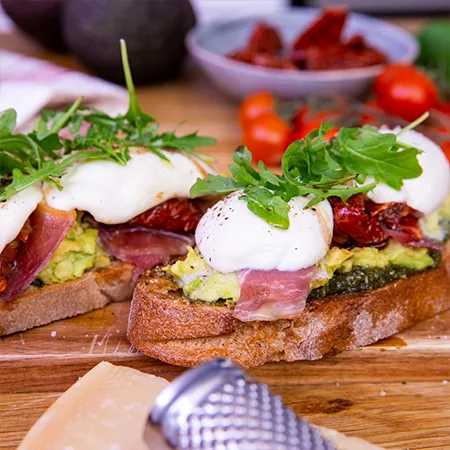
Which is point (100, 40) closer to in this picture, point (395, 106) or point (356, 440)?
point (395, 106)

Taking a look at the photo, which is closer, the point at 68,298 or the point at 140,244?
the point at 68,298

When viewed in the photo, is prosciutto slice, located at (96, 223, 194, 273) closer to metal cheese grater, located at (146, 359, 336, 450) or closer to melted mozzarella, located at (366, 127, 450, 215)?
melted mozzarella, located at (366, 127, 450, 215)

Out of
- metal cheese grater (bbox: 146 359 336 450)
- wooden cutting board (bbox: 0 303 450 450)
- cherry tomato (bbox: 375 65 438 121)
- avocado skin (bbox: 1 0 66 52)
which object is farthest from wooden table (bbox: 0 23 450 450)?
avocado skin (bbox: 1 0 66 52)

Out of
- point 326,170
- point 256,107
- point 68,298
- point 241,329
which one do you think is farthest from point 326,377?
point 256,107

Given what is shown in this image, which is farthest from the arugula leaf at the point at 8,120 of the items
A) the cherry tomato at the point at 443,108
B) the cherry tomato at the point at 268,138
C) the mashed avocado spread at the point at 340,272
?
the cherry tomato at the point at 443,108

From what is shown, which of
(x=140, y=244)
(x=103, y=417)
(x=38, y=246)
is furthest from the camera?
(x=140, y=244)

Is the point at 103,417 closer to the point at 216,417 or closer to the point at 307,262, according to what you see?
the point at 216,417
